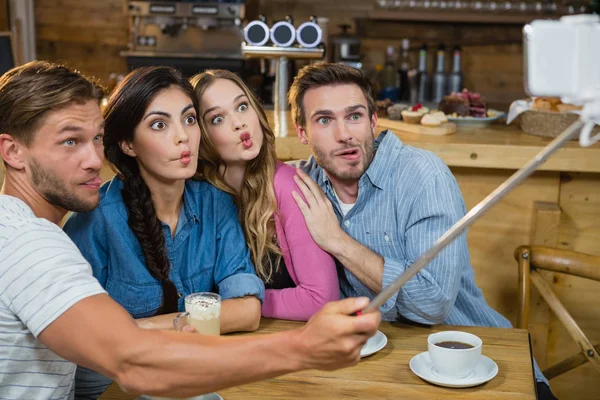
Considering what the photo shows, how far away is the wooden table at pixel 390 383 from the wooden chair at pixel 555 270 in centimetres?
64

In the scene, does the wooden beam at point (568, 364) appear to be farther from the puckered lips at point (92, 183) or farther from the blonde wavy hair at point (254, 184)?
the puckered lips at point (92, 183)

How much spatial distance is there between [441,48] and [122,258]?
12.5ft

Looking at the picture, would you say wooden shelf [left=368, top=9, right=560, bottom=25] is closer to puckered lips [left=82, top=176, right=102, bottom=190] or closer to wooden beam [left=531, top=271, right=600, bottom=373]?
wooden beam [left=531, top=271, right=600, bottom=373]

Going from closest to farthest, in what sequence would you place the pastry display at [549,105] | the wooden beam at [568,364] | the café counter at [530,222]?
the wooden beam at [568,364] → the café counter at [530,222] → the pastry display at [549,105]

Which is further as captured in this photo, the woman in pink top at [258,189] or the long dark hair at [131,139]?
the woman in pink top at [258,189]

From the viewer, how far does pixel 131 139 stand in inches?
69.4

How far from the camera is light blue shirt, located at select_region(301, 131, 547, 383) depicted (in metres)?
1.80

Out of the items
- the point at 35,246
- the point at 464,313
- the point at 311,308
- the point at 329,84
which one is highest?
the point at 329,84

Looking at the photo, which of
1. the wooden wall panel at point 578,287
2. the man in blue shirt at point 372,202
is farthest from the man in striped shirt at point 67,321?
the wooden wall panel at point 578,287

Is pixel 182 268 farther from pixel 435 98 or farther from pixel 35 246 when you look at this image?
pixel 435 98

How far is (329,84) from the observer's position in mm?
2051

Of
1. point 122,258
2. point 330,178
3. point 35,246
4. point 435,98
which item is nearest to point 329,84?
point 330,178

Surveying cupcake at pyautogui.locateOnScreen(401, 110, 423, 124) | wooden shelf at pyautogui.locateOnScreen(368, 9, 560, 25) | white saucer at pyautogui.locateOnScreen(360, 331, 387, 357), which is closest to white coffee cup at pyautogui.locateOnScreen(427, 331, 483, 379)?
white saucer at pyautogui.locateOnScreen(360, 331, 387, 357)

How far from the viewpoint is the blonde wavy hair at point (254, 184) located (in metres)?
1.92
